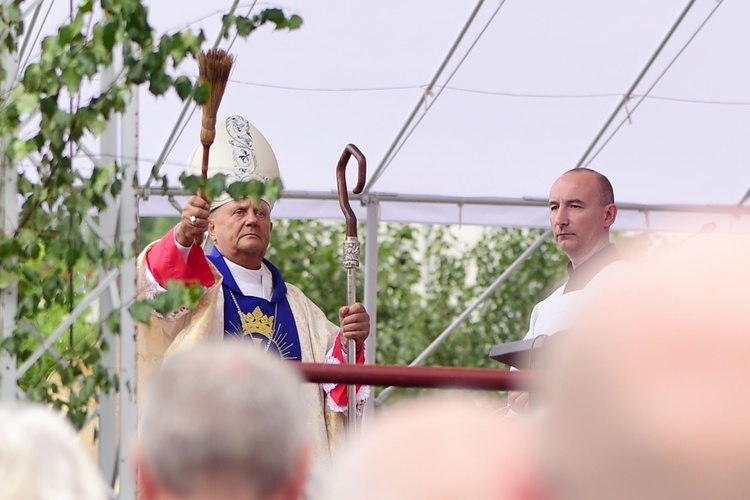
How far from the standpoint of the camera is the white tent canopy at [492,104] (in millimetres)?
7203

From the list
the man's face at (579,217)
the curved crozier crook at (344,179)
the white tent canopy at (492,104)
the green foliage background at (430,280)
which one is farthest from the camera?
the green foliage background at (430,280)

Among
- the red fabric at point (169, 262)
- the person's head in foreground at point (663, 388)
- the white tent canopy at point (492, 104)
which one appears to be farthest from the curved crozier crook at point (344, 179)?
the person's head in foreground at point (663, 388)

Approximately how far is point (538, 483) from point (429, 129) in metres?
6.77

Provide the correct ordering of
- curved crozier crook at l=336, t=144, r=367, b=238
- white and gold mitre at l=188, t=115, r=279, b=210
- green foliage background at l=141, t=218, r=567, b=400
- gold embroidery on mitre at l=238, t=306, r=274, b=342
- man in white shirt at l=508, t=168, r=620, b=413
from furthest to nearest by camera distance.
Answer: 1. green foliage background at l=141, t=218, r=567, b=400
2. white and gold mitre at l=188, t=115, r=279, b=210
3. gold embroidery on mitre at l=238, t=306, r=274, b=342
4. man in white shirt at l=508, t=168, r=620, b=413
5. curved crozier crook at l=336, t=144, r=367, b=238

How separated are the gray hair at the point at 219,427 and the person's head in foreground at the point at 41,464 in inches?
2.8

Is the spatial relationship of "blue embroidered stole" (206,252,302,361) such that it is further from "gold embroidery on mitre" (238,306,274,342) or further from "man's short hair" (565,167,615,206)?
"man's short hair" (565,167,615,206)

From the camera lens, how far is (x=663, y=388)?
2.83 feet

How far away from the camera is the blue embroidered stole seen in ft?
18.6

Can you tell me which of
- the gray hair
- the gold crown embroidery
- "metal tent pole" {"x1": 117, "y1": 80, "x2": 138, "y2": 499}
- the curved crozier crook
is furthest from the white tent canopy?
the gray hair

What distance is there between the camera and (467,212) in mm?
8117

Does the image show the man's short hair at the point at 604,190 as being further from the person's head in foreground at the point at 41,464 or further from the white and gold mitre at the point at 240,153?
the person's head in foreground at the point at 41,464

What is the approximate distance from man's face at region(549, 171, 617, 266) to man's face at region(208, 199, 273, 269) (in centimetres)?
127

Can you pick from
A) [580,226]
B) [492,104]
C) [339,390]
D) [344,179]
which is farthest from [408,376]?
[492,104]

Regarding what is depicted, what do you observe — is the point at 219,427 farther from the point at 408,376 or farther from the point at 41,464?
the point at 408,376
